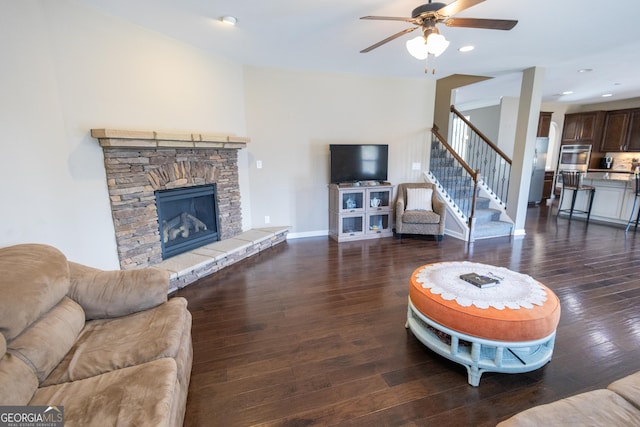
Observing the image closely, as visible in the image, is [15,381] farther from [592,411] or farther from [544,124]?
[544,124]

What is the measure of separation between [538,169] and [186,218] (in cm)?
856

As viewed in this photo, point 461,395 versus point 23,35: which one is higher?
point 23,35

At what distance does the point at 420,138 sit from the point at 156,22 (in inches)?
171

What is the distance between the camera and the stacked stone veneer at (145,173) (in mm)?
2823

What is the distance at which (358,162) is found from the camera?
16.1 feet

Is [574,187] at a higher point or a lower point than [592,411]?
higher

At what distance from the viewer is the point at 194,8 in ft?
8.78

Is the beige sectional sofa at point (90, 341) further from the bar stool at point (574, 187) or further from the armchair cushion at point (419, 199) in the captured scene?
the bar stool at point (574, 187)

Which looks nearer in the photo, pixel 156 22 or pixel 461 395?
pixel 461 395

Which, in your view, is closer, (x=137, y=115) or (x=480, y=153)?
(x=137, y=115)

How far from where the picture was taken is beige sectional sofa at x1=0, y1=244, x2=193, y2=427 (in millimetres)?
1175

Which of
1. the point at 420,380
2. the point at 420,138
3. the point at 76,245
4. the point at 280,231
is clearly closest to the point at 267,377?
→ the point at 420,380

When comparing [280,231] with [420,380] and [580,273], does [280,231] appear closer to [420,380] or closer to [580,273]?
[420,380]

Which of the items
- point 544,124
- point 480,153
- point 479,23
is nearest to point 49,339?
point 479,23
